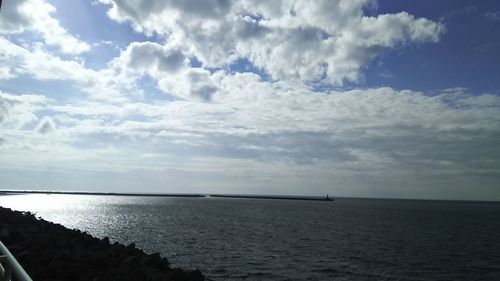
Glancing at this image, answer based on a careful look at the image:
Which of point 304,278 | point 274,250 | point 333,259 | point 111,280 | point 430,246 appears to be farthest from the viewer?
point 430,246

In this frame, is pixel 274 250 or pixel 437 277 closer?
pixel 437 277

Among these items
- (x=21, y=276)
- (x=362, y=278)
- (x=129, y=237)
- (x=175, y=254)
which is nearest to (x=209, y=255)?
(x=175, y=254)

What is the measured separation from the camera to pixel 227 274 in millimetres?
24422

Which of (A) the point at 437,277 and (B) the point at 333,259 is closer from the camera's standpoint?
(A) the point at 437,277

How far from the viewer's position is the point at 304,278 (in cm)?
2414

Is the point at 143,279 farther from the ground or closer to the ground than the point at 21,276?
closer to the ground

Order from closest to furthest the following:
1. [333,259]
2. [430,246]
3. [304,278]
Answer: [304,278] < [333,259] < [430,246]

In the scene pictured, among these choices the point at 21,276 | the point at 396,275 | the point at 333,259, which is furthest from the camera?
the point at 333,259

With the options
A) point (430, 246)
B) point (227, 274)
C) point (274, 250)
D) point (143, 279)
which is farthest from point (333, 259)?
point (143, 279)

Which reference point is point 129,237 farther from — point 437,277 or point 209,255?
point 437,277

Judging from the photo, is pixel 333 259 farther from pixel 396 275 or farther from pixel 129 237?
pixel 129 237

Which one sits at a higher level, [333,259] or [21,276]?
[21,276]

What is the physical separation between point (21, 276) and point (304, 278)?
22274mm

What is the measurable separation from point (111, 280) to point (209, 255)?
16940mm
